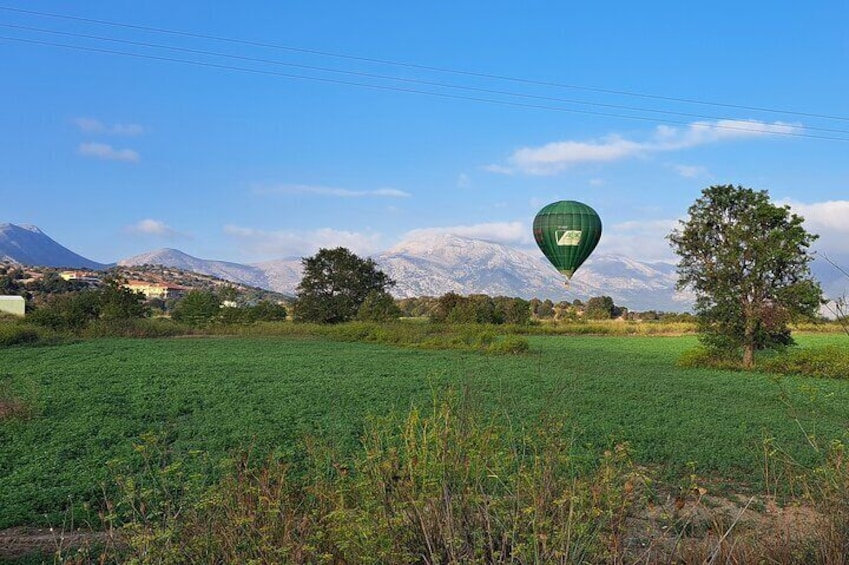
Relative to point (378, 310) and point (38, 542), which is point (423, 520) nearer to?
point (38, 542)

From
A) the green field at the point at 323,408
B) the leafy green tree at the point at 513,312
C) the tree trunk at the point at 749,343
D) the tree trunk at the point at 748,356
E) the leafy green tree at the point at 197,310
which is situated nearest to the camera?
the green field at the point at 323,408

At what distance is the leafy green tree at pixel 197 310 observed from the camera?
39.5 metres

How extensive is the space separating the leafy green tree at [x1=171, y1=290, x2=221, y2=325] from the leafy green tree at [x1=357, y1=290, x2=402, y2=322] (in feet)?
29.8

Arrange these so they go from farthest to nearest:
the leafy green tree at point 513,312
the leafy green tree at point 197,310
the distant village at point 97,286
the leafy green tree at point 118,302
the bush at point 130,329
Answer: the leafy green tree at point 513,312, the distant village at point 97,286, the leafy green tree at point 197,310, the leafy green tree at point 118,302, the bush at point 130,329

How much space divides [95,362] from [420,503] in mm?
18526

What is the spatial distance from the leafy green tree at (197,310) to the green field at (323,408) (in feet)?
58.8

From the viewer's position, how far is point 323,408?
1114 cm

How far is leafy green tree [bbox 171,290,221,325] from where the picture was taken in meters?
39.5

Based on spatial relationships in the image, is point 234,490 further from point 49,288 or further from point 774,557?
point 49,288

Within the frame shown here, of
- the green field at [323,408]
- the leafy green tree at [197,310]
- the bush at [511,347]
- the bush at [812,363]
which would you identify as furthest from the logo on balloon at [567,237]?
the leafy green tree at [197,310]

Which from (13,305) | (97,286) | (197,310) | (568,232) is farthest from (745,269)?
(13,305)

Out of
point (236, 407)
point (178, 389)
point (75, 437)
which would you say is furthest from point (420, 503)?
point (178, 389)

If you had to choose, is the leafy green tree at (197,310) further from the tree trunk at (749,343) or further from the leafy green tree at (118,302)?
the tree trunk at (749,343)

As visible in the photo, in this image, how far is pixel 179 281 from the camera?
114m
